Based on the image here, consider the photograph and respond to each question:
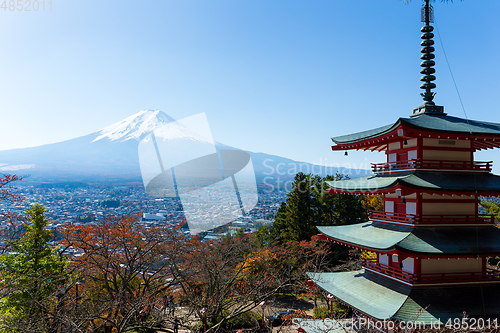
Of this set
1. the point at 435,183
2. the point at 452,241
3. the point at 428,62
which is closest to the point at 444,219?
the point at 452,241

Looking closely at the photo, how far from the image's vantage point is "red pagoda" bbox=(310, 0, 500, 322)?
7.57 meters

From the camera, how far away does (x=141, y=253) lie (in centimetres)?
1468

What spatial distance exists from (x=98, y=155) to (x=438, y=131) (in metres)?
66.6

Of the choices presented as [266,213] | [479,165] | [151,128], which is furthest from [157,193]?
[479,165]

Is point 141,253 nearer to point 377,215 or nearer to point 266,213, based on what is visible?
point 377,215

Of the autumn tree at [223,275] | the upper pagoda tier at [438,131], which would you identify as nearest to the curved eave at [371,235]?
the upper pagoda tier at [438,131]

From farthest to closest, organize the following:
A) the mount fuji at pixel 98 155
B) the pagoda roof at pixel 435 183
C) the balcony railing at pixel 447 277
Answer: the mount fuji at pixel 98 155, the balcony railing at pixel 447 277, the pagoda roof at pixel 435 183

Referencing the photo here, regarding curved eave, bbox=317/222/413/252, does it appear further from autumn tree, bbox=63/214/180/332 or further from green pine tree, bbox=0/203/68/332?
green pine tree, bbox=0/203/68/332

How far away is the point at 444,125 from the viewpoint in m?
8.62

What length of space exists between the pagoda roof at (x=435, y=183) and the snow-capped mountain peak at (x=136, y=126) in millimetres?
54139

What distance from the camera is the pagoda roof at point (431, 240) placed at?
24.8 ft

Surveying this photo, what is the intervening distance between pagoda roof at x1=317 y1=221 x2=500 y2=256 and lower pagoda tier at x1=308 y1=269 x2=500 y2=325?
1318 mm

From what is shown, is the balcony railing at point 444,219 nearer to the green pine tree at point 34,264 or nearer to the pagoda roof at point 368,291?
the pagoda roof at point 368,291

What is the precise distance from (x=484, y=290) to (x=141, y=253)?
14.3m
